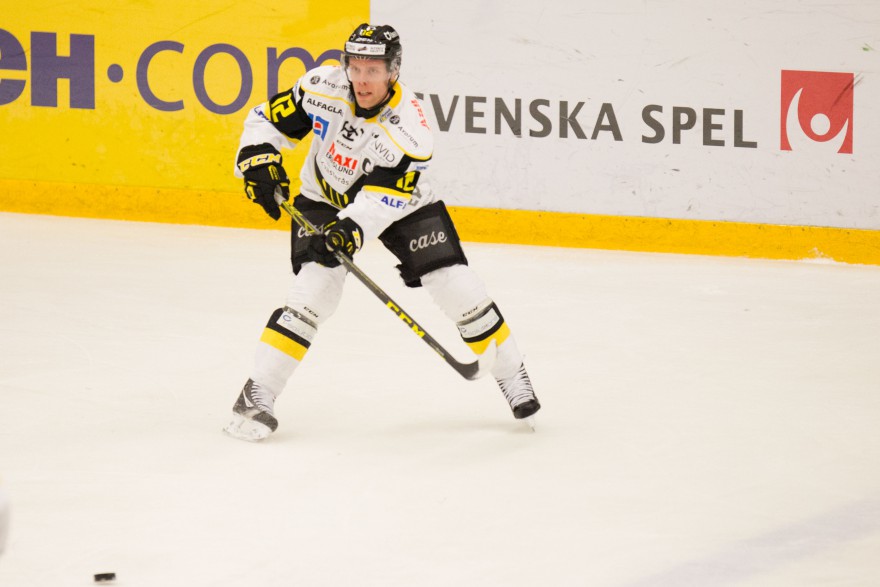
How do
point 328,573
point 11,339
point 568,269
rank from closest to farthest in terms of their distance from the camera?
1. point 328,573
2. point 11,339
3. point 568,269

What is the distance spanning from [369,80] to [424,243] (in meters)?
0.45

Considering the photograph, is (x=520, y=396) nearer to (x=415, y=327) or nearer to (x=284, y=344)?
(x=415, y=327)

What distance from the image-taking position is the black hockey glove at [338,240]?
3.51 m

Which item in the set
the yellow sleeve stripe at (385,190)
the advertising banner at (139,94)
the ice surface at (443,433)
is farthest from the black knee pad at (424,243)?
the advertising banner at (139,94)

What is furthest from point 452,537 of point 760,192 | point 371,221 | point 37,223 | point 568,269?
point 37,223

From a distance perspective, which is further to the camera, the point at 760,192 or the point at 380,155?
the point at 760,192

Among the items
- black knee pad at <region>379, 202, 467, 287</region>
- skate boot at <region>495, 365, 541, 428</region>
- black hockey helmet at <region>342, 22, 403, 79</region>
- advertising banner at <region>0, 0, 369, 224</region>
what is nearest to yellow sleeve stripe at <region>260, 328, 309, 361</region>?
black knee pad at <region>379, 202, 467, 287</region>

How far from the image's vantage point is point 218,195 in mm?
6613

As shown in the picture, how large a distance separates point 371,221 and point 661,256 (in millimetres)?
2896

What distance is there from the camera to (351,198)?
12.2ft

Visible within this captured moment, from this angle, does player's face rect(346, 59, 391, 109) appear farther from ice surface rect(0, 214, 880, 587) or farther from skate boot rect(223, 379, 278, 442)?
ice surface rect(0, 214, 880, 587)

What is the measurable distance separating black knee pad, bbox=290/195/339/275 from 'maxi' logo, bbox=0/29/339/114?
2771 mm

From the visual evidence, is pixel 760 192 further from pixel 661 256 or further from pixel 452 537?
pixel 452 537

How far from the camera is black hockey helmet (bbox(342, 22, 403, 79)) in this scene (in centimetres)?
353
